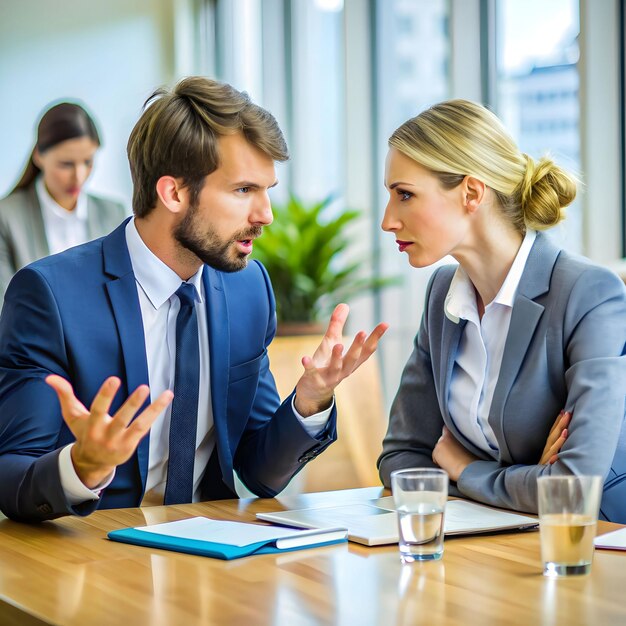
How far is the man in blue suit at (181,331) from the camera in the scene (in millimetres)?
1812

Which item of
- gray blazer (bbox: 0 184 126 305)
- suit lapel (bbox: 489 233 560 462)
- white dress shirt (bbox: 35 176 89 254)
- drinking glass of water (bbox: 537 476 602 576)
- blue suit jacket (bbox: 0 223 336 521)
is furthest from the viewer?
white dress shirt (bbox: 35 176 89 254)

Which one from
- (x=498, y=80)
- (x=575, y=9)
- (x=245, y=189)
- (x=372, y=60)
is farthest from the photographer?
(x=372, y=60)

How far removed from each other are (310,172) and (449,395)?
3921 millimetres

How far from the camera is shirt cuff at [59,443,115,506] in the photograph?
1.51m

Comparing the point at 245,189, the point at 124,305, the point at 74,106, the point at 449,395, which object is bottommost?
the point at 449,395

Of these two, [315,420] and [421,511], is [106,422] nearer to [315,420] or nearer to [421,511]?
[421,511]

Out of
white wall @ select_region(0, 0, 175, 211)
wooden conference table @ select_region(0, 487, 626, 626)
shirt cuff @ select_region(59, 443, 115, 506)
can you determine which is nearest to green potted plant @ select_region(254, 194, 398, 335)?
white wall @ select_region(0, 0, 175, 211)

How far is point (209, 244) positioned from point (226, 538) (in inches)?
32.1

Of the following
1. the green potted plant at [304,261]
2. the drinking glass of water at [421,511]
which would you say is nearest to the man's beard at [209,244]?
the drinking glass of water at [421,511]

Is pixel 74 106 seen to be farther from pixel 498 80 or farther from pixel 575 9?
pixel 575 9

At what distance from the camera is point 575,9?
383 centimetres

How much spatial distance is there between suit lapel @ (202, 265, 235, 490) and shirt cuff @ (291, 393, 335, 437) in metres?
0.18

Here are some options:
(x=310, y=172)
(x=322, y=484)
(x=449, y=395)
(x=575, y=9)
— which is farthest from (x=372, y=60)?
(x=449, y=395)

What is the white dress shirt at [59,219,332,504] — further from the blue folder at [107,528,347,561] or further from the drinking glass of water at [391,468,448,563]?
the drinking glass of water at [391,468,448,563]
